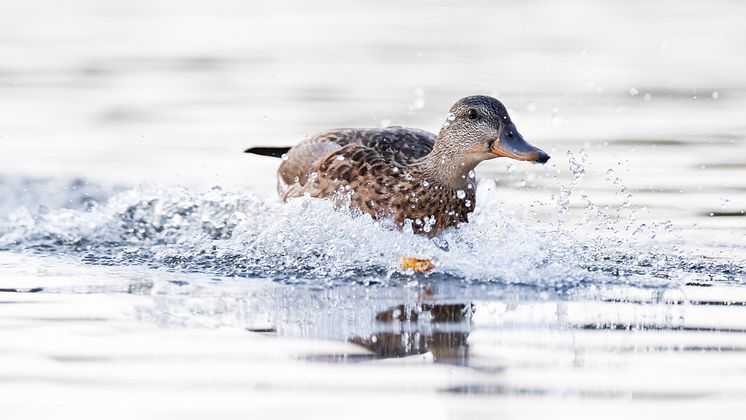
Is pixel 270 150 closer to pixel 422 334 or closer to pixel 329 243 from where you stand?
pixel 329 243

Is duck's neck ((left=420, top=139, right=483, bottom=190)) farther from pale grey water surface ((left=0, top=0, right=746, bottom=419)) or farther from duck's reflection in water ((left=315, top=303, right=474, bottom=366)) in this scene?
duck's reflection in water ((left=315, top=303, right=474, bottom=366))

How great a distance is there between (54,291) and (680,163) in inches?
232

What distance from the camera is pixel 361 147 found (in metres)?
9.32

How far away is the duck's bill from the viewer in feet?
27.1

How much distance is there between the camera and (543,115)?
1404 centimetres

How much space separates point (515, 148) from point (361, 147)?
4.10 feet

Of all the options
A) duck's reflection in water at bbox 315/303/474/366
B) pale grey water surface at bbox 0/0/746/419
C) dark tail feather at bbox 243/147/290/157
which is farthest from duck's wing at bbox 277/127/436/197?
duck's reflection in water at bbox 315/303/474/366

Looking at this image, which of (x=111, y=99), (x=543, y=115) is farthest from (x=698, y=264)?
(x=111, y=99)

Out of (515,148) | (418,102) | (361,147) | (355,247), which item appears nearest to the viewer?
(515,148)

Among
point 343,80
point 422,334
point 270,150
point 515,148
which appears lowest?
point 422,334

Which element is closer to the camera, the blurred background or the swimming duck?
the swimming duck

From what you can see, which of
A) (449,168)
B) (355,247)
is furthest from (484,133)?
(355,247)

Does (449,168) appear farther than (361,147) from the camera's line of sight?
No

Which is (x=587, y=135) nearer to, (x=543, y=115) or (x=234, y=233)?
(x=543, y=115)
